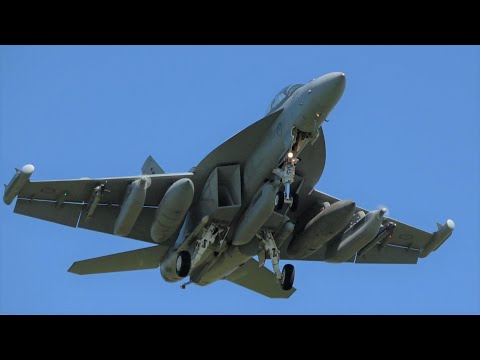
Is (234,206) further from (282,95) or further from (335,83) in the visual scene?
(335,83)

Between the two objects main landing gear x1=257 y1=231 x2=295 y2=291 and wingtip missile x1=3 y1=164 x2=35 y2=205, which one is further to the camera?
main landing gear x1=257 y1=231 x2=295 y2=291

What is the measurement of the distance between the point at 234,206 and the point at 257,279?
4.00m

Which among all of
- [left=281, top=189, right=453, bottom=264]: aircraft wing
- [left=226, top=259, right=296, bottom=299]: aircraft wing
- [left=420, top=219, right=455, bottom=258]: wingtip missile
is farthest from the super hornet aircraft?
[left=420, top=219, right=455, bottom=258]: wingtip missile

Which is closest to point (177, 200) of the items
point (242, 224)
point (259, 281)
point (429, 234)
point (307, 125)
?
point (242, 224)

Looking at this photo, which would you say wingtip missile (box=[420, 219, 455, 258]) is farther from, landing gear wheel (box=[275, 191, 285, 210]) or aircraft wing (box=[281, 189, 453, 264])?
landing gear wheel (box=[275, 191, 285, 210])

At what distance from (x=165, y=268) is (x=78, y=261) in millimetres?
2169

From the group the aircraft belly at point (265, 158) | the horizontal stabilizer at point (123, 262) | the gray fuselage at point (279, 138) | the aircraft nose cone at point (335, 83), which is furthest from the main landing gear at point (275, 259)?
the aircraft nose cone at point (335, 83)

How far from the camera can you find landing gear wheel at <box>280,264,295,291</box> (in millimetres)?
23078

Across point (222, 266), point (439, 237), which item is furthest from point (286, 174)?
point (439, 237)

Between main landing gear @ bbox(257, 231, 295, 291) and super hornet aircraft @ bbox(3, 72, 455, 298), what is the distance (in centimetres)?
2

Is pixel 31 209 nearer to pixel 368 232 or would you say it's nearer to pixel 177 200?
pixel 177 200

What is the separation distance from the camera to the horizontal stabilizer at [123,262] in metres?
Result: 24.0

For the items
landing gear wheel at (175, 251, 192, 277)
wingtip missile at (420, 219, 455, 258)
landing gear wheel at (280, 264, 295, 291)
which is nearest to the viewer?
landing gear wheel at (175, 251, 192, 277)

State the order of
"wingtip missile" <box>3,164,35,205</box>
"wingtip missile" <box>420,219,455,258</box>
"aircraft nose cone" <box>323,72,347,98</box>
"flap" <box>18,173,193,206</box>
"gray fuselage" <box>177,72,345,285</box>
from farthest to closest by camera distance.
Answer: "wingtip missile" <box>420,219,455,258</box>, "flap" <box>18,173,193,206</box>, "wingtip missile" <box>3,164,35,205</box>, "gray fuselage" <box>177,72,345,285</box>, "aircraft nose cone" <box>323,72,347,98</box>
